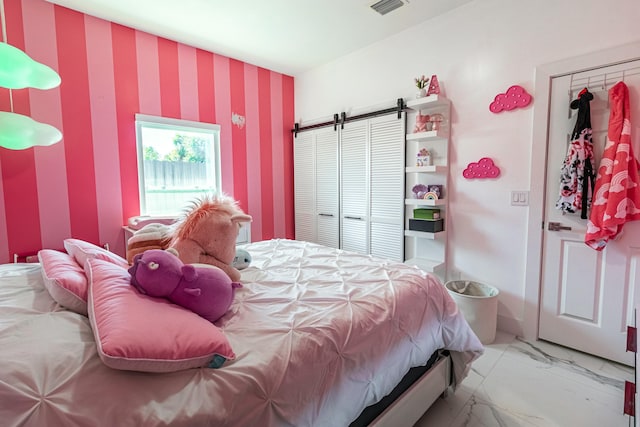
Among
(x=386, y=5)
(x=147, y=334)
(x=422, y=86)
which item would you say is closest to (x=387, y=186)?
(x=422, y=86)

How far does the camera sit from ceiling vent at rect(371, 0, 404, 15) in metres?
2.46

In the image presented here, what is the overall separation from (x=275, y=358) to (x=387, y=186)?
2449mm

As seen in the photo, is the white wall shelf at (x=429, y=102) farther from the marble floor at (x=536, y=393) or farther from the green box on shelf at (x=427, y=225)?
the marble floor at (x=536, y=393)

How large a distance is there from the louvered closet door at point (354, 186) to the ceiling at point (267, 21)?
0.91 meters

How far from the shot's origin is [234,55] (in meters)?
3.43

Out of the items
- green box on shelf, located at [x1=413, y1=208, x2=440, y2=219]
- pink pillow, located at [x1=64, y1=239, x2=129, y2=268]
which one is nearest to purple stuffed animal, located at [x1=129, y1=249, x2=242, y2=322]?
pink pillow, located at [x1=64, y1=239, x2=129, y2=268]

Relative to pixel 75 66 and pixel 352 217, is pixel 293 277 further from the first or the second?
pixel 75 66

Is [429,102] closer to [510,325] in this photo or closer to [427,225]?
[427,225]

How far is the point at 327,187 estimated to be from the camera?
3717mm

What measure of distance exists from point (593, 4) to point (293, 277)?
8.72 feet

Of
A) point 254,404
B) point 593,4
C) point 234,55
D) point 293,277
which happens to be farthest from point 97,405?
point 234,55

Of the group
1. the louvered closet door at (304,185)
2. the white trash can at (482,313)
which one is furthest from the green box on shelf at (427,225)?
the louvered closet door at (304,185)

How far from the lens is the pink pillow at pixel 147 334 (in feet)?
2.42

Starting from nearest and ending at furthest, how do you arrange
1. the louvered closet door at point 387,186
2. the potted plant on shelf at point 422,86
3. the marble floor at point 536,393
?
the marble floor at point 536,393 → the potted plant on shelf at point 422,86 → the louvered closet door at point 387,186
